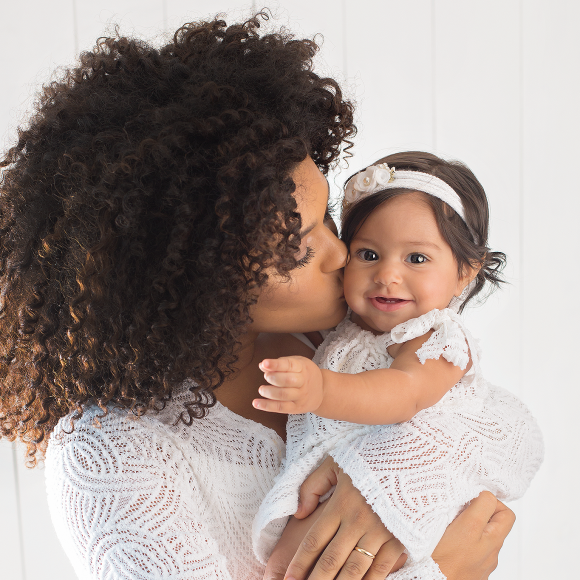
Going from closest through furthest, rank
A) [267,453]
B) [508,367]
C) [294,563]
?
1. [294,563]
2. [267,453]
3. [508,367]

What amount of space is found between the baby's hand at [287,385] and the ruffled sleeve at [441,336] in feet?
1.04

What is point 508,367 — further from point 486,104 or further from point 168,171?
point 168,171

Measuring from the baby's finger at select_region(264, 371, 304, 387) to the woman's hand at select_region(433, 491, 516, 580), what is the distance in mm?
503

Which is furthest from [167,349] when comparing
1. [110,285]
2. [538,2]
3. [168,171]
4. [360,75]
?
[538,2]

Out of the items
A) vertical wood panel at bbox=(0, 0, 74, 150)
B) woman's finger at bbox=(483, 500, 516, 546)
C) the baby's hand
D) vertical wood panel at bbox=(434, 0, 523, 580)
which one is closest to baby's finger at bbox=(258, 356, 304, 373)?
the baby's hand

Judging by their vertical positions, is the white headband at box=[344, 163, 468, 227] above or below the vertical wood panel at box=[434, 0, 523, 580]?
below

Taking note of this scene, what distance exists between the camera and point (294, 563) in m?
1.03

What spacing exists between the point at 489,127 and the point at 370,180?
35.8 inches

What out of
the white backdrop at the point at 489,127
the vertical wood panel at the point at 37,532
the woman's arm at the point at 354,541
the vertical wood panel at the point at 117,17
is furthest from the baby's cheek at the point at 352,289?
the vertical wood panel at the point at 37,532

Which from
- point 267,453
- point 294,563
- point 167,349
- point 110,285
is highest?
point 110,285

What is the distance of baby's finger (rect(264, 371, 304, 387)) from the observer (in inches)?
30.1

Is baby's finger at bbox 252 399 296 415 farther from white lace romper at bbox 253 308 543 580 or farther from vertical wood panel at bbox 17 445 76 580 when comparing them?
vertical wood panel at bbox 17 445 76 580

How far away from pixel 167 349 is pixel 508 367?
1483 mm

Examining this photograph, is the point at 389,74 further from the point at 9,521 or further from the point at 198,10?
the point at 9,521
